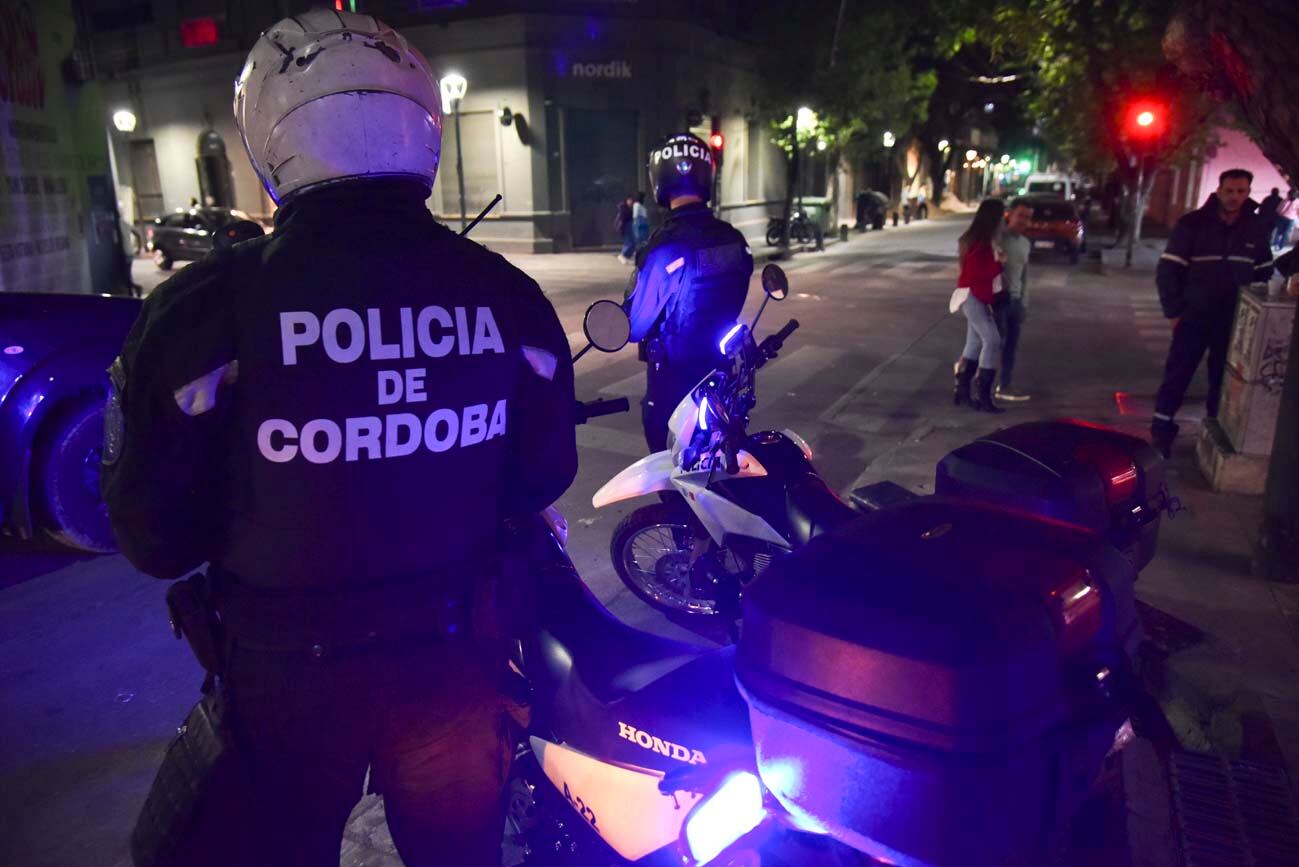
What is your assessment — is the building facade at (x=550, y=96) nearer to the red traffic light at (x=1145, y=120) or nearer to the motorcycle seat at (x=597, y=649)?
the red traffic light at (x=1145, y=120)

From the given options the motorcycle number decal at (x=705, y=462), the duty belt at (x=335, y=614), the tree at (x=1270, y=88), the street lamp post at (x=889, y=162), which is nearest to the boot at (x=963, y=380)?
the tree at (x=1270, y=88)

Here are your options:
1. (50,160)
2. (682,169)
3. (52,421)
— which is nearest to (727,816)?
(682,169)

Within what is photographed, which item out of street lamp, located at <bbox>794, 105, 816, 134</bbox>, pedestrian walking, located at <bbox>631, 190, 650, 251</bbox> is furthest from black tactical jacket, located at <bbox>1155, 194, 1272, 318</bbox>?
street lamp, located at <bbox>794, 105, 816, 134</bbox>

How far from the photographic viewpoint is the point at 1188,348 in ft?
21.4

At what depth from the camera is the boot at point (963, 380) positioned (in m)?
8.11

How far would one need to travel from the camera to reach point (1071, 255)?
2169 centimetres

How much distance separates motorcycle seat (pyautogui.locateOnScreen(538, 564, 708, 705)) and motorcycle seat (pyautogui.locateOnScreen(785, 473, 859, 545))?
97 cm

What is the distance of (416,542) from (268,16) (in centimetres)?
3275

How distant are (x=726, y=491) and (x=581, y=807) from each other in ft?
5.31

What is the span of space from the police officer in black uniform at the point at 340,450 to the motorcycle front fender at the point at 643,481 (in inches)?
82.0

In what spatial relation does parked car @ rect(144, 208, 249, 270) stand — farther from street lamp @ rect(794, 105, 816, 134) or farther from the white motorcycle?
the white motorcycle

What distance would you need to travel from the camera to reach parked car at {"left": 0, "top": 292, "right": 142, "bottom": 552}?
4707 millimetres

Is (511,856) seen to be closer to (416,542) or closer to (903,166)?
(416,542)

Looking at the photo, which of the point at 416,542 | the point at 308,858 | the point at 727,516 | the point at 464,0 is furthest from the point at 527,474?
the point at 464,0
